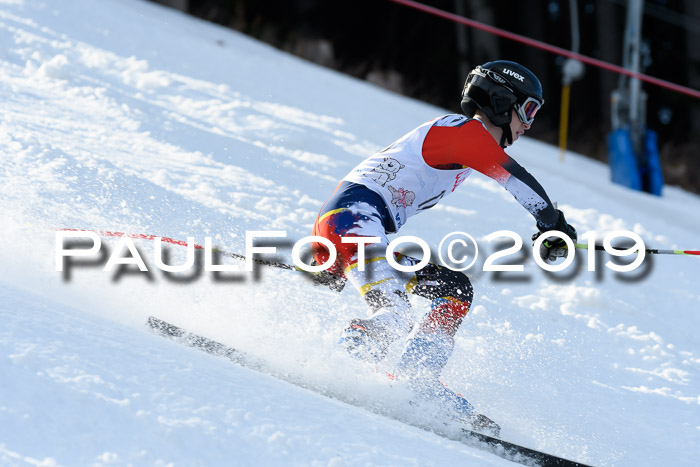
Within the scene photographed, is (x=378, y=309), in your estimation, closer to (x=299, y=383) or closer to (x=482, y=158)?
(x=299, y=383)

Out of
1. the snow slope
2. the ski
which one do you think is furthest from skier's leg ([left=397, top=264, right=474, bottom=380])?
the ski

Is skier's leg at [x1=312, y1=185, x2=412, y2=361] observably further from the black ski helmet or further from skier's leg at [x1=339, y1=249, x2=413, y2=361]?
the black ski helmet

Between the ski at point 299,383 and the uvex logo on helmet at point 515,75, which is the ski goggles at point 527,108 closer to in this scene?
the uvex logo on helmet at point 515,75

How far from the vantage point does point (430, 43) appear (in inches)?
723

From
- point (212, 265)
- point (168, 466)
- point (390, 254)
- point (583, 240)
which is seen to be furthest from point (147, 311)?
point (583, 240)

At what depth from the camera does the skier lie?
9.99 ft

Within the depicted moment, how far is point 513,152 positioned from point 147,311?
591 centimetres

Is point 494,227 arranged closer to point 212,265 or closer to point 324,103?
point 212,265

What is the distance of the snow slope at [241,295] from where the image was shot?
2.31 metres

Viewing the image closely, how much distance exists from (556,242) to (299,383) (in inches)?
42.9

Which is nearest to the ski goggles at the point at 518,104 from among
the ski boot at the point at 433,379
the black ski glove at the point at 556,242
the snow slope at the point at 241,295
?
the black ski glove at the point at 556,242

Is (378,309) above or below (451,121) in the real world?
below

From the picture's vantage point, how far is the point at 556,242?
10.7ft

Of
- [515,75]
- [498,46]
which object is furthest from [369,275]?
[498,46]
